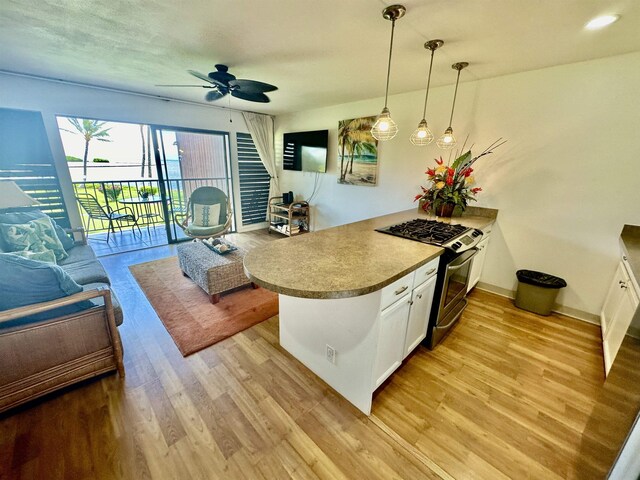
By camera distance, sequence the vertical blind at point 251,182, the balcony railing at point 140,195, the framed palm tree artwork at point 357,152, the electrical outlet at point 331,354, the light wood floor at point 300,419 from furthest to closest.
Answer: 1. the vertical blind at point 251,182
2. the balcony railing at point 140,195
3. the framed palm tree artwork at point 357,152
4. the electrical outlet at point 331,354
5. the light wood floor at point 300,419

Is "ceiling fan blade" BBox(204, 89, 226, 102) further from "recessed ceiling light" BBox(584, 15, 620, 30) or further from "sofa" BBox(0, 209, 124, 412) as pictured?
"recessed ceiling light" BBox(584, 15, 620, 30)

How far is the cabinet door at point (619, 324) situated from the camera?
158cm

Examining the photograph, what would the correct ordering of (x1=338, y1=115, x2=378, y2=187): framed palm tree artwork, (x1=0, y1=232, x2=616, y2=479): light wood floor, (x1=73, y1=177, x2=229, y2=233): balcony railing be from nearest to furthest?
(x1=0, y1=232, x2=616, y2=479): light wood floor, (x1=338, y1=115, x2=378, y2=187): framed palm tree artwork, (x1=73, y1=177, x2=229, y2=233): balcony railing

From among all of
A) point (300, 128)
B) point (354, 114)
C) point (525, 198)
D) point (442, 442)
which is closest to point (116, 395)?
point (442, 442)

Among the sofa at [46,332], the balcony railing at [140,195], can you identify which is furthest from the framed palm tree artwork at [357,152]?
the sofa at [46,332]

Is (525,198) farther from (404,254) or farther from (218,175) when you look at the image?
(218,175)

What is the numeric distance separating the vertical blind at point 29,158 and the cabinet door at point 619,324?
5.74m

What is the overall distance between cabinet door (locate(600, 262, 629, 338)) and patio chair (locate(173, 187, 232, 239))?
4365 millimetres

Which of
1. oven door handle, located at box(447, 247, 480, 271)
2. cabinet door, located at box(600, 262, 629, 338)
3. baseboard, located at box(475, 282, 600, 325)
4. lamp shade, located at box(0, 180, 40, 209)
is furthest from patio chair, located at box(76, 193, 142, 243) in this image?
cabinet door, located at box(600, 262, 629, 338)

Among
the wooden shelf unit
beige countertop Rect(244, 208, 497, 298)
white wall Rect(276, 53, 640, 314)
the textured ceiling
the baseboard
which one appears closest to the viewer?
beige countertop Rect(244, 208, 497, 298)

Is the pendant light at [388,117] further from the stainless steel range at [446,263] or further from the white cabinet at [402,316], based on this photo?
the white cabinet at [402,316]

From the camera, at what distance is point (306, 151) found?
454 centimetres

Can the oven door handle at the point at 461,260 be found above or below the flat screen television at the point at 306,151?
below

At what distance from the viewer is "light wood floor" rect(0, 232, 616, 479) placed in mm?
1236
